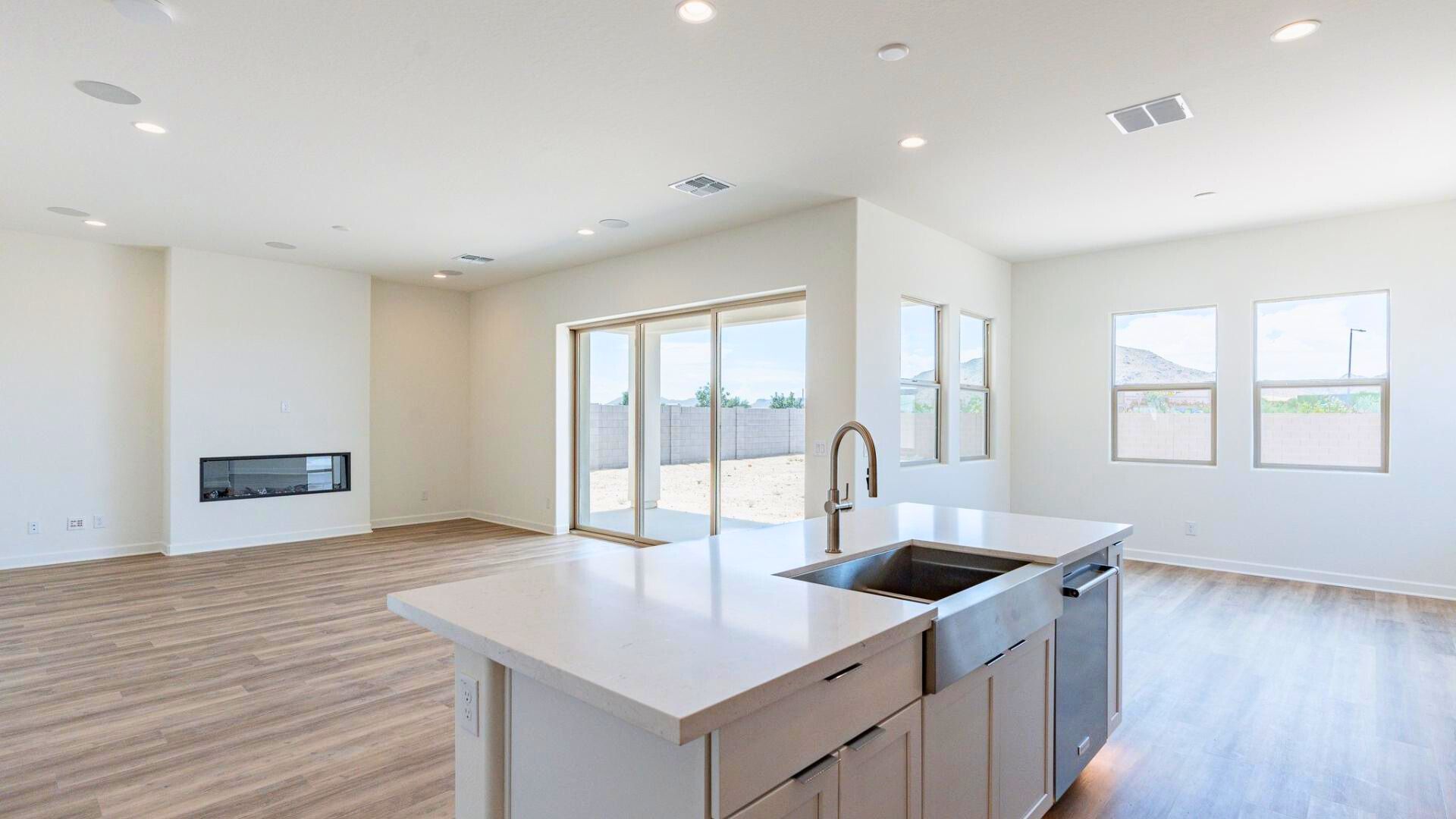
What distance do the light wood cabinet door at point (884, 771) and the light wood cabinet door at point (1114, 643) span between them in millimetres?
1362

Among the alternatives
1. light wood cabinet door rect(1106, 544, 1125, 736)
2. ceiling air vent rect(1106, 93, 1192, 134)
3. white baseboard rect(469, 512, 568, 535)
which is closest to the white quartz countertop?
light wood cabinet door rect(1106, 544, 1125, 736)

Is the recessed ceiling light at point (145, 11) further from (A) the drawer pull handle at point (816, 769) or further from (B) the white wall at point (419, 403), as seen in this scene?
(B) the white wall at point (419, 403)

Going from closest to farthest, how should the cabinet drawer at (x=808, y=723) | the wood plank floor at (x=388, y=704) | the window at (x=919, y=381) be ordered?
1. the cabinet drawer at (x=808, y=723)
2. the wood plank floor at (x=388, y=704)
3. the window at (x=919, y=381)

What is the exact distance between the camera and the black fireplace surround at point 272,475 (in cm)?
660

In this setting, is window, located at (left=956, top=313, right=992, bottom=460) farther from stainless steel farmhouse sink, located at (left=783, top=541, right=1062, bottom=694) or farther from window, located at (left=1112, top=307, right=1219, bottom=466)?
Answer: stainless steel farmhouse sink, located at (left=783, top=541, right=1062, bottom=694)

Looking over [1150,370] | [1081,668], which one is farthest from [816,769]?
[1150,370]

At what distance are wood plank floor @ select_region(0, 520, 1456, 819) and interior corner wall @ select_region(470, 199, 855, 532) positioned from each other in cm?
246

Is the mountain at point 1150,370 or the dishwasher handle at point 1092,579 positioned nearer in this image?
the dishwasher handle at point 1092,579

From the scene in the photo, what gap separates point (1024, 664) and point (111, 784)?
302 centimetres

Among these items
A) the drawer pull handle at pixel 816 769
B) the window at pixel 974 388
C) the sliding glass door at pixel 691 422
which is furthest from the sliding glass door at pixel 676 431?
the drawer pull handle at pixel 816 769

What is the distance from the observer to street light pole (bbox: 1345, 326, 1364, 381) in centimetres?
528

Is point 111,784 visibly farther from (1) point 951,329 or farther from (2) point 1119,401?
(2) point 1119,401

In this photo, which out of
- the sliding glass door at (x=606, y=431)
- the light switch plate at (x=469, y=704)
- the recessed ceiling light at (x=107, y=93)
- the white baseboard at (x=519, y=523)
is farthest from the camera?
the white baseboard at (x=519, y=523)

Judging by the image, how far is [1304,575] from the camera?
5.38 meters
